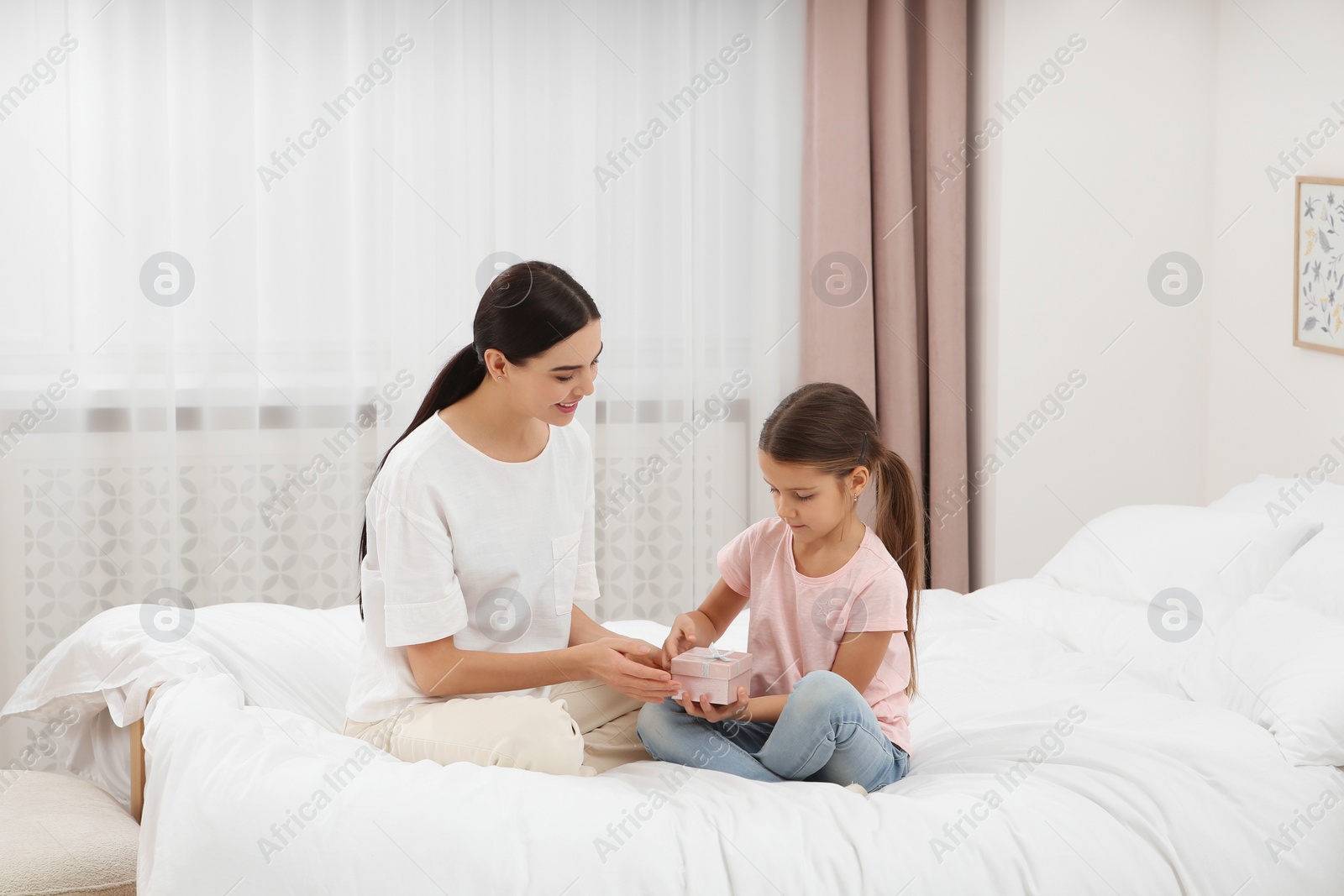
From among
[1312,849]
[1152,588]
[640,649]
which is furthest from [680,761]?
[1152,588]

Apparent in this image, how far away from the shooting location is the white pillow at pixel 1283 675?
5.60ft

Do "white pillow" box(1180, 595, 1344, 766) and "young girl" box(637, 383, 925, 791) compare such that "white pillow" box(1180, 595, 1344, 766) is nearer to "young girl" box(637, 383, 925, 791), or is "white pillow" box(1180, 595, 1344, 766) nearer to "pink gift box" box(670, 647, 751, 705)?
"young girl" box(637, 383, 925, 791)

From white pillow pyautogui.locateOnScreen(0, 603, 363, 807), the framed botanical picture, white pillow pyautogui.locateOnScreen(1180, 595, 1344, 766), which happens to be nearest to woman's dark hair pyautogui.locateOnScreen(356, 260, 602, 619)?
white pillow pyautogui.locateOnScreen(0, 603, 363, 807)

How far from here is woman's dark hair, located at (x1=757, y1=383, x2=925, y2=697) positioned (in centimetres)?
172

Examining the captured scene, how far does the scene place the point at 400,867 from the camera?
1.35m

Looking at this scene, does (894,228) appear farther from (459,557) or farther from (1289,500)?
(459,557)

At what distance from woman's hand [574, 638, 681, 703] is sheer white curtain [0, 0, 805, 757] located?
1.81 meters

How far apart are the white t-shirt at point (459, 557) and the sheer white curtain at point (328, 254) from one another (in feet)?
5.39

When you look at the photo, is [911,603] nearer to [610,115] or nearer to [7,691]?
[610,115]

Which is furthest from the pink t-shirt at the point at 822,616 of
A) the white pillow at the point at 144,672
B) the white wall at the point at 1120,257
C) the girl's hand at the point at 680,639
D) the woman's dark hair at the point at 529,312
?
the white wall at the point at 1120,257

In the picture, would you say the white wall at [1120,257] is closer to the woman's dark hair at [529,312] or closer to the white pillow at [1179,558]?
the white pillow at [1179,558]

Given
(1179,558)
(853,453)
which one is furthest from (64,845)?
(1179,558)

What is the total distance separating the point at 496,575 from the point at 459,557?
66 millimetres

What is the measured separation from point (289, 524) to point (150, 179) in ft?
3.23
